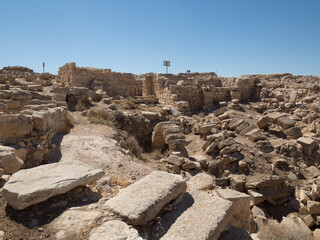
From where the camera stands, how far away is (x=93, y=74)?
1377cm

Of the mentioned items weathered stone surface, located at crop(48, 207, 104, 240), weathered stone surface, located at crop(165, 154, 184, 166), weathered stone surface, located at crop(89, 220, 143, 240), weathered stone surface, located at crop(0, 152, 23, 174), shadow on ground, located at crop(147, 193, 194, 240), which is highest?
weathered stone surface, located at crop(0, 152, 23, 174)

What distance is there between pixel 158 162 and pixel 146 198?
447cm

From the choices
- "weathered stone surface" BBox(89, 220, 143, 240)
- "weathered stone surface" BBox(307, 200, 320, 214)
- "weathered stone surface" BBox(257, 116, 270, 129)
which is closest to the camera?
"weathered stone surface" BBox(89, 220, 143, 240)

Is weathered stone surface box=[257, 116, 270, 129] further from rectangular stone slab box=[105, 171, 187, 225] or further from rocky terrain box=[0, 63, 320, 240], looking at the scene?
rectangular stone slab box=[105, 171, 187, 225]

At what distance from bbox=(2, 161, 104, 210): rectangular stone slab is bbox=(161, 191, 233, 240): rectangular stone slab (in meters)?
1.33

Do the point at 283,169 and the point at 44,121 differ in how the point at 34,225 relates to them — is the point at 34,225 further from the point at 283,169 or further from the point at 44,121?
the point at 283,169

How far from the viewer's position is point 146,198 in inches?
106

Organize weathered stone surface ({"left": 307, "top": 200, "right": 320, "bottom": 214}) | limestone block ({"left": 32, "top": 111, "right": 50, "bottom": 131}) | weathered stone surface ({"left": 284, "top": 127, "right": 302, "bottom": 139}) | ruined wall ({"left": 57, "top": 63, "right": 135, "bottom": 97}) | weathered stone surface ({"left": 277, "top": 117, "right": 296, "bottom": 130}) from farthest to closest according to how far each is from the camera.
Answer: ruined wall ({"left": 57, "top": 63, "right": 135, "bottom": 97})
weathered stone surface ({"left": 277, "top": 117, "right": 296, "bottom": 130})
weathered stone surface ({"left": 284, "top": 127, "right": 302, "bottom": 139})
weathered stone surface ({"left": 307, "top": 200, "right": 320, "bottom": 214})
limestone block ({"left": 32, "top": 111, "right": 50, "bottom": 131})

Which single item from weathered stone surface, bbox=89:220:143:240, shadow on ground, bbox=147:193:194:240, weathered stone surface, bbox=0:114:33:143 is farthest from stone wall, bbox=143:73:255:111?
weathered stone surface, bbox=89:220:143:240

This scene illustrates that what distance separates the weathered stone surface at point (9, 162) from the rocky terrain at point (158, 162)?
0.06 ft

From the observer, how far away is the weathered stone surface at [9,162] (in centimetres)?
338

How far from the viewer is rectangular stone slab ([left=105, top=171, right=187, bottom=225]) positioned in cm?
245

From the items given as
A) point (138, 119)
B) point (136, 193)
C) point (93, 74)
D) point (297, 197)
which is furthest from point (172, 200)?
point (93, 74)

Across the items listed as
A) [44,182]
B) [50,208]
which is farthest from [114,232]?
[44,182]
